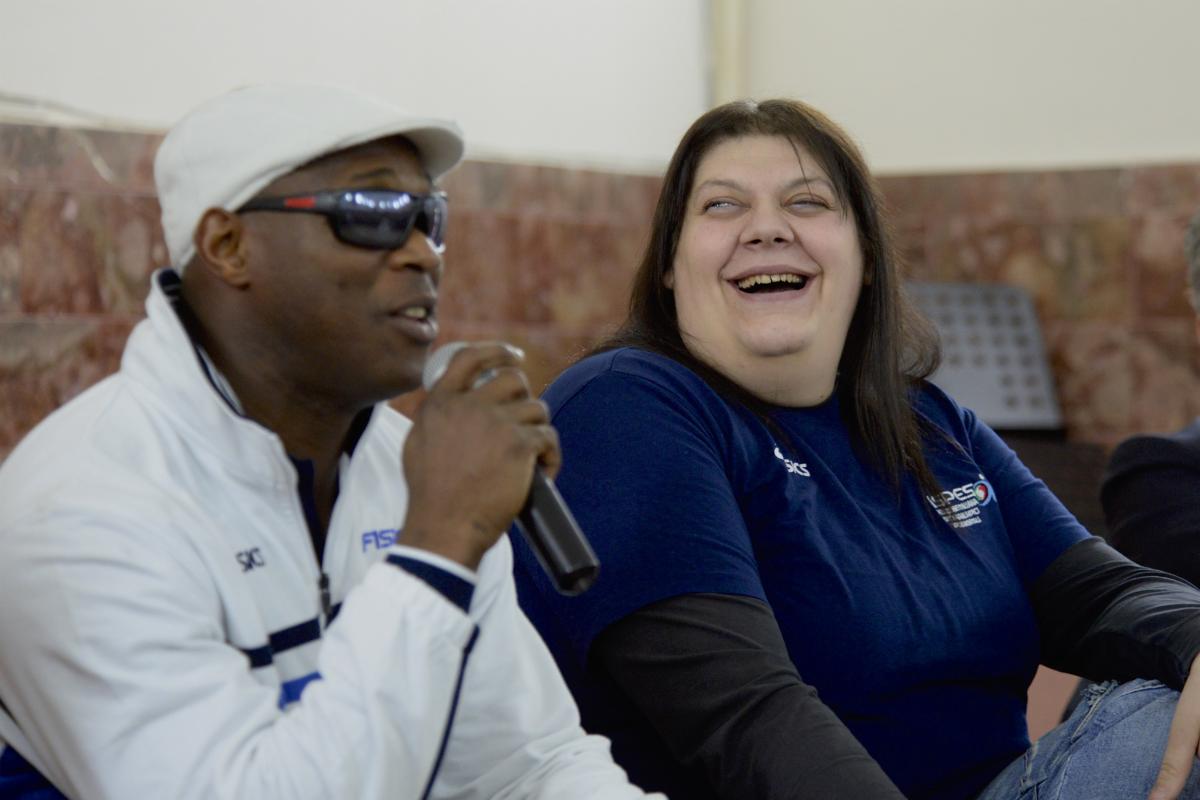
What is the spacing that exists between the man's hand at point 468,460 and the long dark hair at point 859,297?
814 mm

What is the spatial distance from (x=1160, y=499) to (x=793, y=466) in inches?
35.7

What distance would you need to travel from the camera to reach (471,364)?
4.61 ft

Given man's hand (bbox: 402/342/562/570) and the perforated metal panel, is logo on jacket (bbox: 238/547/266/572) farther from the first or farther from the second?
the perforated metal panel

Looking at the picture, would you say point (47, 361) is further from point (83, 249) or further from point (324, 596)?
point (324, 596)

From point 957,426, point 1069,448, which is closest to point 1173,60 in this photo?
point 1069,448

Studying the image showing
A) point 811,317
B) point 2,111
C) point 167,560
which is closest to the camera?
point 167,560

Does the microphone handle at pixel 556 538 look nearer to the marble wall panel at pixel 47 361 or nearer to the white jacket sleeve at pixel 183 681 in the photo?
the white jacket sleeve at pixel 183 681

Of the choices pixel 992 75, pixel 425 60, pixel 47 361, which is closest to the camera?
pixel 47 361

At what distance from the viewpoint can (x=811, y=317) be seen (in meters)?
2.23

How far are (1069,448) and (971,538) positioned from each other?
286 centimetres

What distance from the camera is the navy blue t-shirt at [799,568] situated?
73.0 inches

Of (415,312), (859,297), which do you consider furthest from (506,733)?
(859,297)

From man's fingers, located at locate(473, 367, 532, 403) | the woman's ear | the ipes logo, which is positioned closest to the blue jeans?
the ipes logo

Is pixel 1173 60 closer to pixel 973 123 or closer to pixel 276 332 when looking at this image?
pixel 973 123
